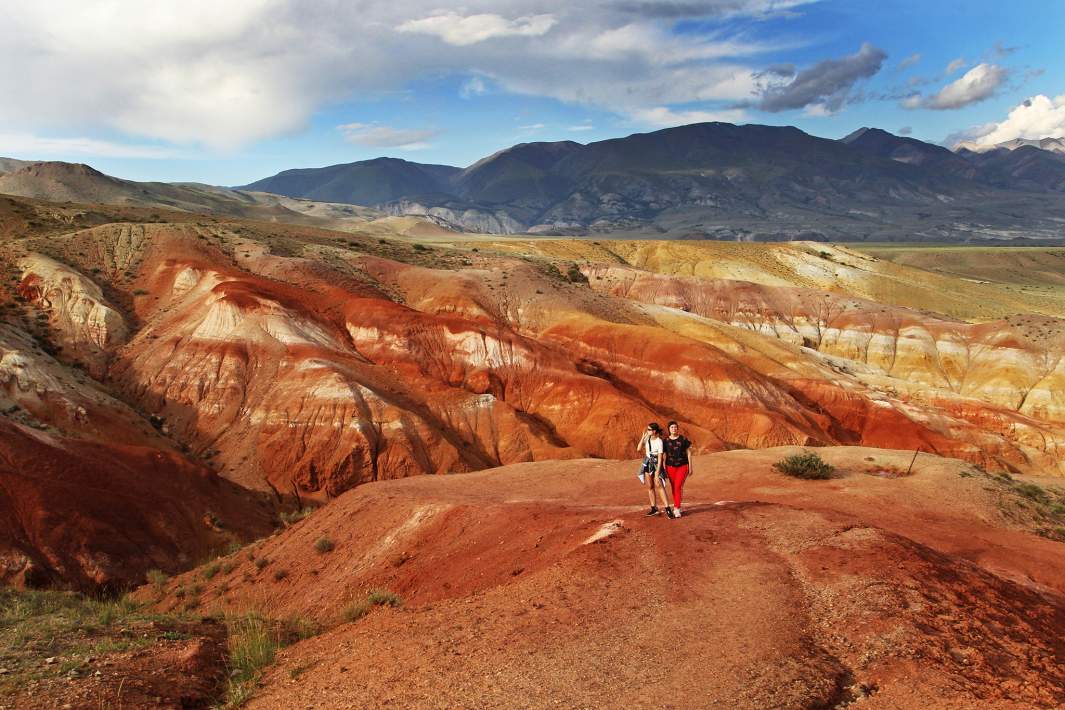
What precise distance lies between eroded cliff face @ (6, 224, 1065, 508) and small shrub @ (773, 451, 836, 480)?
1716cm

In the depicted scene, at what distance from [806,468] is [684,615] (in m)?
12.8

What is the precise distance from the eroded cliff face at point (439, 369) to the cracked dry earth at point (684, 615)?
19.6 m

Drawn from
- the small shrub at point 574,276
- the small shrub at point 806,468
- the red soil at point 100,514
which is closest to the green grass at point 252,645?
the red soil at point 100,514

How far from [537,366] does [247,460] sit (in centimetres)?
1835

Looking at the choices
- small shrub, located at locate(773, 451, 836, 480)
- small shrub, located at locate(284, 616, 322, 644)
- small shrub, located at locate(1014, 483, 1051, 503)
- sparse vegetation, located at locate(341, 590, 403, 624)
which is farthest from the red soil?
small shrub, located at locate(1014, 483, 1051, 503)

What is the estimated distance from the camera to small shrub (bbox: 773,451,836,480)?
19.3 meters

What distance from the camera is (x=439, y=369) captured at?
4078 cm

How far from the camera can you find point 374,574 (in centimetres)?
1388

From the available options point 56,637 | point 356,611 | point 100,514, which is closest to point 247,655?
point 356,611

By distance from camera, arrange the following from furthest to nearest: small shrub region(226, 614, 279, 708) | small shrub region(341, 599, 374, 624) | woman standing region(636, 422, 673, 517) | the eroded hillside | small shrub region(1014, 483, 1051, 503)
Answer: the eroded hillside
small shrub region(1014, 483, 1051, 503)
woman standing region(636, 422, 673, 517)
small shrub region(341, 599, 374, 624)
small shrub region(226, 614, 279, 708)

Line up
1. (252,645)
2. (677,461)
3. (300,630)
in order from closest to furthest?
(252,645) < (300,630) < (677,461)

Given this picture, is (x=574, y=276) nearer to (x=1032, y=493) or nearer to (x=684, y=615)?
(x=1032, y=493)

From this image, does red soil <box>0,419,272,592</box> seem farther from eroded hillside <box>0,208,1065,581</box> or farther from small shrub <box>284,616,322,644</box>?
small shrub <box>284,616,322,644</box>

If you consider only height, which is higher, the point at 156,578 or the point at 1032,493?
the point at 1032,493
